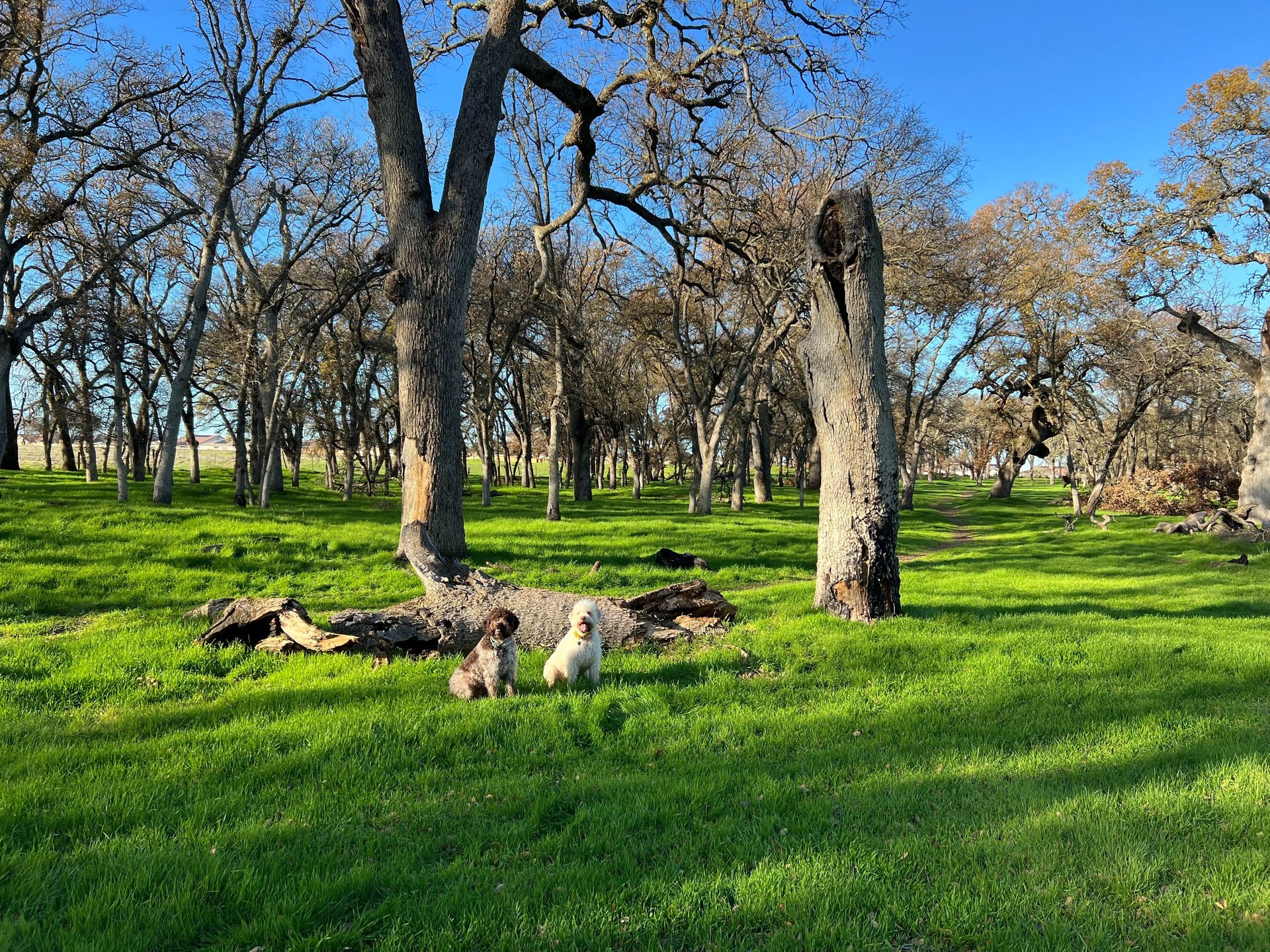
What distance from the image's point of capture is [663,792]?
3.53m

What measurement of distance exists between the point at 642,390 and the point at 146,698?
3344cm

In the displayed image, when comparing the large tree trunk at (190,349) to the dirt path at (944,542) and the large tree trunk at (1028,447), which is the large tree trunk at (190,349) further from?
the large tree trunk at (1028,447)

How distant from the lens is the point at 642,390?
123 ft

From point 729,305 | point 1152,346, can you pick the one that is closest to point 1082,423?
point 1152,346

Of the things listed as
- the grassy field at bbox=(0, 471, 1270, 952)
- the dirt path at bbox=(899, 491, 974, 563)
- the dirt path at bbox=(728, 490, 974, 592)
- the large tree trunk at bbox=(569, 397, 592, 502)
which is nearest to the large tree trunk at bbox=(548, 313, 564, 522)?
the large tree trunk at bbox=(569, 397, 592, 502)

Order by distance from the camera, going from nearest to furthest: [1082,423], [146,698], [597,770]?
[597,770] < [146,698] < [1082,423]

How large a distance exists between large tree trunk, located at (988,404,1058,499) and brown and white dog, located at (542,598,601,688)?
121 feet

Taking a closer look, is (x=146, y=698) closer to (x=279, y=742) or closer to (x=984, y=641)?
(x=279, y=742)

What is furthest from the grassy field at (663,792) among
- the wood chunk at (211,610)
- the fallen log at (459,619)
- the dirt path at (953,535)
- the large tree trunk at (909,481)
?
the large tree trunk at (909,481)

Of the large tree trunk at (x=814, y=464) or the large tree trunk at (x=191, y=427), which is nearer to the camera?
the large tree trunk at (x=191, y=427)

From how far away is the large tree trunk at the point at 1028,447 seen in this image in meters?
36.6

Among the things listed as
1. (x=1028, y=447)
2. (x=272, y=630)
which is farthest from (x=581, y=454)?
Result: (x=1028, y=447)

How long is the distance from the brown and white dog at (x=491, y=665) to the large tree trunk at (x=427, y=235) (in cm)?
417

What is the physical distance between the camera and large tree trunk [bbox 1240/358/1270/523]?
57.1 ft
